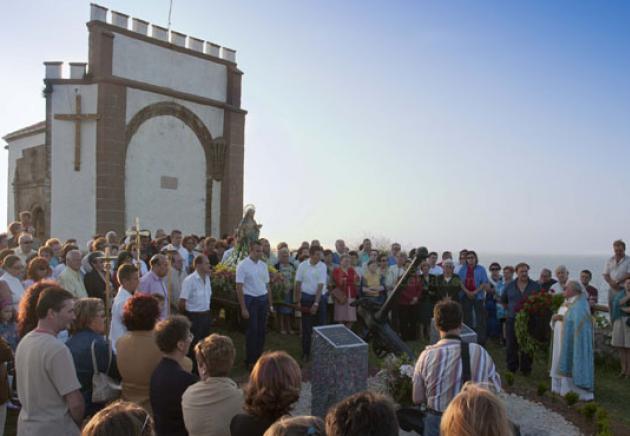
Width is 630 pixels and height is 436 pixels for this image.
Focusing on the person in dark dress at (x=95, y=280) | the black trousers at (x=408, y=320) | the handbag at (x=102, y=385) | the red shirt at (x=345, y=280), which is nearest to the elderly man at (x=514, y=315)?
the black trousers at (x=408, y=320)

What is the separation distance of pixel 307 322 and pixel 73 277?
157 inches

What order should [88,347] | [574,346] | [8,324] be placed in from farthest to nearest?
1. [574,346]
2. [8,324]
3. [88,347]

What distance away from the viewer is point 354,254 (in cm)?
1316

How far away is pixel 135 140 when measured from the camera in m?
19.2

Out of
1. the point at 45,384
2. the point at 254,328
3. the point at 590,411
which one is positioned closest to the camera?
the point at 45,384

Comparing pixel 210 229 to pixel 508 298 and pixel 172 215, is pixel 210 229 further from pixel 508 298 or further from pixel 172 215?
pixel 508 298

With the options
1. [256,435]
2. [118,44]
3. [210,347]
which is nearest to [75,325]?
[210,347]

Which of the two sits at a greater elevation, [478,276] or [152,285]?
[152,285]

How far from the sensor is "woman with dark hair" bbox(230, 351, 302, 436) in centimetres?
309

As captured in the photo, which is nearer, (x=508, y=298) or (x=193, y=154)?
(x=508, y=298)

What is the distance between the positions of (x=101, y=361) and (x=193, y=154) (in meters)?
17.4

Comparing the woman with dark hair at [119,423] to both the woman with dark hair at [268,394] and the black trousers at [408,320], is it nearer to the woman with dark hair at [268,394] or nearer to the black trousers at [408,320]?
the woman with dark hair at [268,394]

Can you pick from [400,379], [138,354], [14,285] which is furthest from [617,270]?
[14,285]

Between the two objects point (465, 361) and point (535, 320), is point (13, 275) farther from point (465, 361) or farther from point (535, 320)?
point (535, 320)
